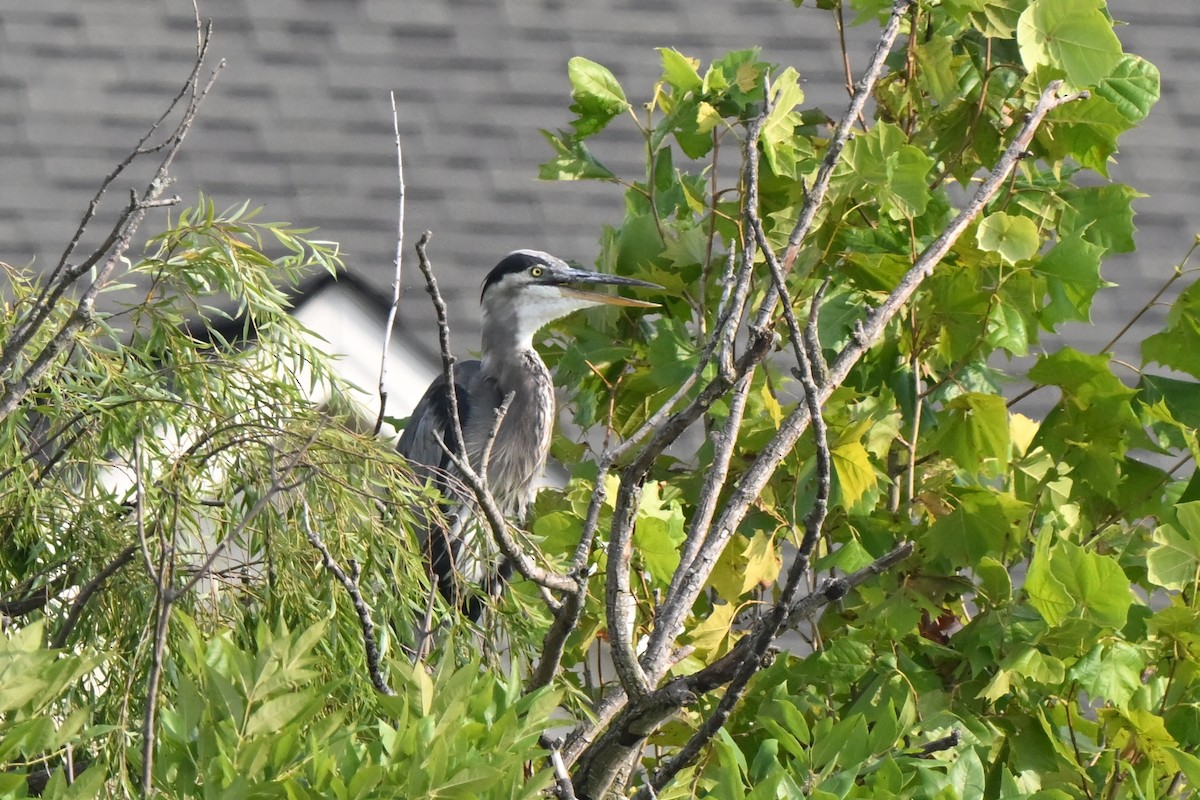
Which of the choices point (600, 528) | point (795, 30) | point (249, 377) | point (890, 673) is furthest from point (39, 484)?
point (795, 30)

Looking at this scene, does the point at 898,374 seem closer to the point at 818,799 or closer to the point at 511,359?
the point at 818,799

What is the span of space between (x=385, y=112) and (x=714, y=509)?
10.3 feet

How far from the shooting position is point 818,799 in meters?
1.39

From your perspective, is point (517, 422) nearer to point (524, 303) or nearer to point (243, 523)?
point (524, 303)

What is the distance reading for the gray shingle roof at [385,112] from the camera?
467cm

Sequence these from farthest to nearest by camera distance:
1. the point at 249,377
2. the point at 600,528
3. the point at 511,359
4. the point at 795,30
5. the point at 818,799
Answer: the point at 795,30
the point at 511,359
the point at 600,528
the point at 249,377
the point at 818,799

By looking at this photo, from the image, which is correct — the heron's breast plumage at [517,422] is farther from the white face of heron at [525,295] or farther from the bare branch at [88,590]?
the bare branch at [88,590]

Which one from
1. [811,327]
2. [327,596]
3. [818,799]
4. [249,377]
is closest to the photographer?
[818,799]

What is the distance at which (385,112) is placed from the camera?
496 centimetres

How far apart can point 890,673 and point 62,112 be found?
11.7 feet

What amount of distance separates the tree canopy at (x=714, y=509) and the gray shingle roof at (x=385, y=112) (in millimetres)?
2088

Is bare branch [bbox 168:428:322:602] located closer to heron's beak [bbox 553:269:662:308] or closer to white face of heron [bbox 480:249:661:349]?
heron's beak [bbox 553:269:662:308]

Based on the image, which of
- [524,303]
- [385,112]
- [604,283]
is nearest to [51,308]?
[604,283]

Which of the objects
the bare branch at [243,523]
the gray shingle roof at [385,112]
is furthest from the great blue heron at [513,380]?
the bare branch at [243,523]
